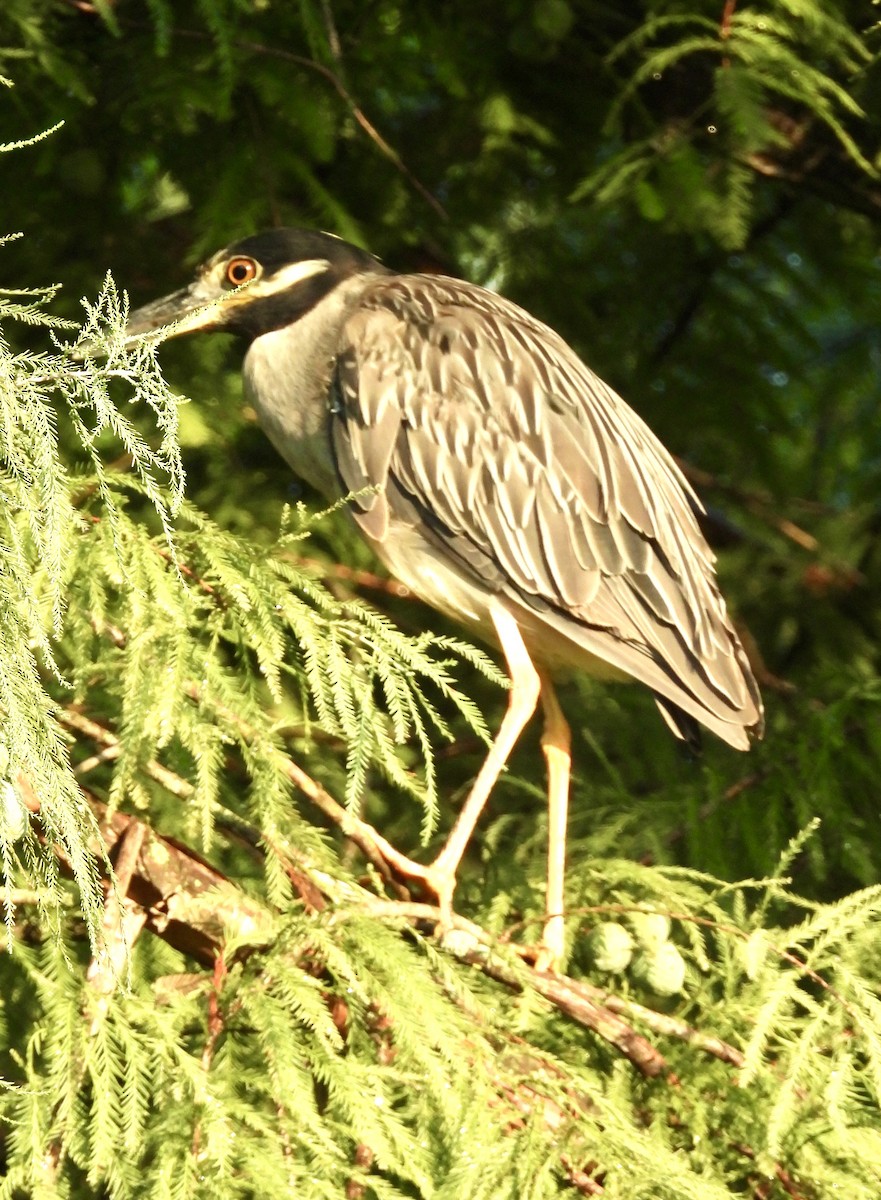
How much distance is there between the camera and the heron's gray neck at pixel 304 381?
3.20 m

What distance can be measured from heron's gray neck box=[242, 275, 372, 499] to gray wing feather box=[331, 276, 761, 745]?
0.06 metres

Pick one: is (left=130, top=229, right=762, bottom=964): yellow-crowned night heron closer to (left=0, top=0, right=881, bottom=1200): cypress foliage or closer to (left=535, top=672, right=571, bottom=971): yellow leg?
(left=535, top=672, right=571, bottom=971): yellow leg

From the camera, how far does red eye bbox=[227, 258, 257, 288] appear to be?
3201mm

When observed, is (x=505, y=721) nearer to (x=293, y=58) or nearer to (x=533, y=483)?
(x=533, y=483)

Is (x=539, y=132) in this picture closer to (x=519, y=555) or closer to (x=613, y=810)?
(x=519, y=555)

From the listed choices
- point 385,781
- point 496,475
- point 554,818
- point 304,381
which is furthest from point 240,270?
point 554,818

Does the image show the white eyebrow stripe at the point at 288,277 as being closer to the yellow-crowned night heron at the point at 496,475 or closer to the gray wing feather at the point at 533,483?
the yellow-crowned night heron at the point at 496,475

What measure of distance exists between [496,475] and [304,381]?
18.5 inches

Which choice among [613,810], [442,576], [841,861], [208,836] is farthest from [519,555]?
[208,836]

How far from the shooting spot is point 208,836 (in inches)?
76.1

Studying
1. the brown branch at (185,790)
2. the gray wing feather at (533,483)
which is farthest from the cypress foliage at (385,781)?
the gray wing feather at (533,483)

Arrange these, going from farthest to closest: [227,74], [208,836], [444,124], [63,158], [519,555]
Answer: [444,124] < [63,158] < [519,555] < [227,74] < [208,836]

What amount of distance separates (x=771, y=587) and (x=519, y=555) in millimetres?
1173

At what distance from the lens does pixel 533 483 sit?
315cm
